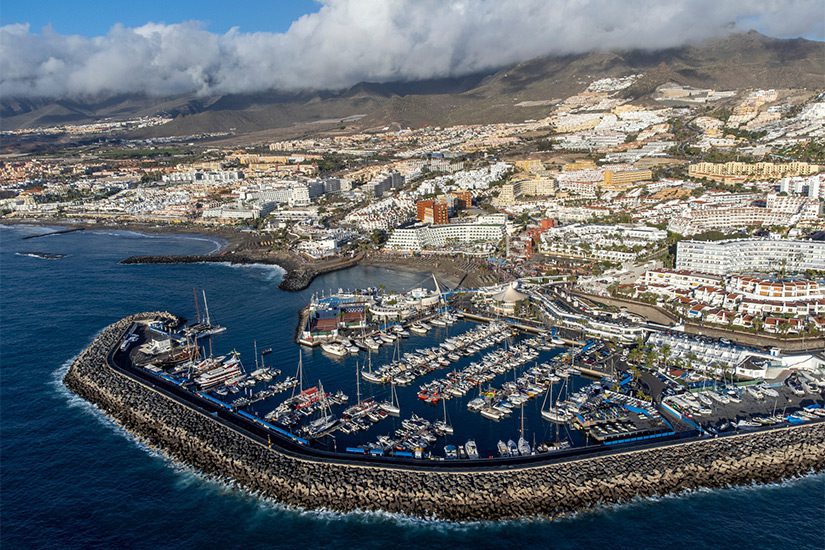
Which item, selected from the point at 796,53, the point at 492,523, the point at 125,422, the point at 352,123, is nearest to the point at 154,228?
the point at 125,422

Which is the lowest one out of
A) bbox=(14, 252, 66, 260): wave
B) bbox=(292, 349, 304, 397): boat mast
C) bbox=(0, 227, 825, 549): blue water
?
bbox=(0, 227, 825, 549): blue water

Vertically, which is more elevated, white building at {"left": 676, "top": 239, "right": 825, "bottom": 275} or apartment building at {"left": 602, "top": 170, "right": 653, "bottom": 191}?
apartment building at {"left": 602, "top": 170, "right": 653, "bottom": 191}

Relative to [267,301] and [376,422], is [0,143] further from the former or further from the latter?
[376,422]

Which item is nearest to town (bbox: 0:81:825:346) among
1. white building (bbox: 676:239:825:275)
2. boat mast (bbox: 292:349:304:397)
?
white building (bbox: 676:239:825:275)

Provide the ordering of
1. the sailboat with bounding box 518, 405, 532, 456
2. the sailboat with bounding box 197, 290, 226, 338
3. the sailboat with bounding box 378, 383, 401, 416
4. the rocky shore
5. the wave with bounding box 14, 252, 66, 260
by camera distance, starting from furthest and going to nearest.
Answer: the wave with bounding box 14, 252, 66, 260 → the rocky shore → the sailboat with bounding box 197, 290, 226, 338 → the sailboat with bounding box 378, 383, 401, 416 → the sailboat with bounding box 518, 405, 532, 456

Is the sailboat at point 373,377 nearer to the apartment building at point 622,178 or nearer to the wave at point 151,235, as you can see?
the wave at point 151,235

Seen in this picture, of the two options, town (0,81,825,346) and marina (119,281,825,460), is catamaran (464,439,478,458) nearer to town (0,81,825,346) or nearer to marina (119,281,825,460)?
marina (119,281,825,460)

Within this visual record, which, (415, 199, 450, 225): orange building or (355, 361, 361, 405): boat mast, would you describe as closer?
(355, 361, 361, 405): boat mast

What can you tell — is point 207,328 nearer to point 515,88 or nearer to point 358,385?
point 358,385

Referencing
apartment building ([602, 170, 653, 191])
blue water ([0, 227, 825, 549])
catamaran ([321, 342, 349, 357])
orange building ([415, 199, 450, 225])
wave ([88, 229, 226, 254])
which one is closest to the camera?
blue water ([0, 227, 825, 549])
